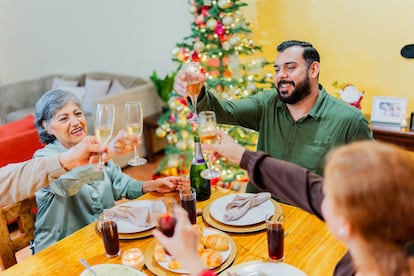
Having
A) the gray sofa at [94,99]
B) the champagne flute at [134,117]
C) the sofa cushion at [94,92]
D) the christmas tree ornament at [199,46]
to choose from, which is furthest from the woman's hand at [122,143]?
the sofa cushion at [94,92]

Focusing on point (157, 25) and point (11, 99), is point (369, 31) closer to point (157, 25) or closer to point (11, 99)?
point (157, 25)

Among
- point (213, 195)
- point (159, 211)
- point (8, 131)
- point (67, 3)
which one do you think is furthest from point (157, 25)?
point (159, 211)

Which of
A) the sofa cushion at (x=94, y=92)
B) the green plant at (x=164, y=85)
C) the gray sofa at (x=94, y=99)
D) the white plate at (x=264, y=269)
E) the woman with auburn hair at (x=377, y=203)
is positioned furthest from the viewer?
the sofa cushion at (x=94, y=92)

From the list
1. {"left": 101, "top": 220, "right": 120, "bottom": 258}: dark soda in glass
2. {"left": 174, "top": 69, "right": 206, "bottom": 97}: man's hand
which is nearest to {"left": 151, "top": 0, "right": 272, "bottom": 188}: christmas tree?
{"left": 174, "top": 69, "right": 206, "bottom": 97}: man's hand

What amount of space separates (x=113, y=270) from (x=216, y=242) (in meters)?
0.35

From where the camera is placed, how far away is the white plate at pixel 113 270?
1305 mm

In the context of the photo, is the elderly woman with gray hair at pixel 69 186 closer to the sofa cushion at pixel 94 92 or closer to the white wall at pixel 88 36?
the white wall at pixel 88 36

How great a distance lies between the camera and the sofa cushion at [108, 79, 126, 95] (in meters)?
4.83

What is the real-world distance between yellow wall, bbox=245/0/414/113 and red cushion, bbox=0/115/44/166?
209cm

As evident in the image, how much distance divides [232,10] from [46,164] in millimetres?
2177

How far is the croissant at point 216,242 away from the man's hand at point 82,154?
1.72 ft

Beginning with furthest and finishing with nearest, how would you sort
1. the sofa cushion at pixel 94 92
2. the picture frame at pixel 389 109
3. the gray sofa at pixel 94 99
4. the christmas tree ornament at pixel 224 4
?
the sofa cushion at pixel 94 92 < the gray sofa at pixel 94 99 < the christmas tree ornament at pixel 224 4 < the picture frame at pixel 389 109

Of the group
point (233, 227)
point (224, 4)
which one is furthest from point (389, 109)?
point (233, 227)

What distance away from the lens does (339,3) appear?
3.15m
